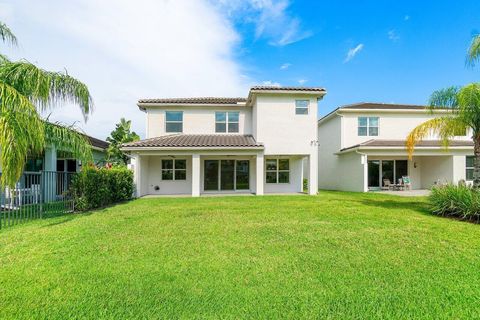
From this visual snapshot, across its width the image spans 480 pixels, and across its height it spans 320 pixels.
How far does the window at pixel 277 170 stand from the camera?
1864 centimetres

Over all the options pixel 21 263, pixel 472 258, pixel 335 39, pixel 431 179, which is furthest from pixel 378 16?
pixel 21 263

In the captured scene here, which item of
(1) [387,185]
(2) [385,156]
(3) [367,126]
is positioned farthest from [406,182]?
(3) [367,126]

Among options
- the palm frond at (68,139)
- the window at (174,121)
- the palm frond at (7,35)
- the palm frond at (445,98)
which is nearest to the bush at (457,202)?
the palm frond at (445,98)

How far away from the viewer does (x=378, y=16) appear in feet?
50.5

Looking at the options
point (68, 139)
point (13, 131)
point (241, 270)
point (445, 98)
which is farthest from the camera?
point (445, 98)

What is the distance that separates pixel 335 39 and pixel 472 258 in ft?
54.8

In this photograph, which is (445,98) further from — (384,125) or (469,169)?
(469,169)

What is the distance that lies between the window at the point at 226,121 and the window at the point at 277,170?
3.87 m

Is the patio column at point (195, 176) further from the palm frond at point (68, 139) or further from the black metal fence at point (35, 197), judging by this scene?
the black metal fence at point (35, 197)

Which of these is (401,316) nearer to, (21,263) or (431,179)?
(21,263)

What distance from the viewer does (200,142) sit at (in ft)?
53.0

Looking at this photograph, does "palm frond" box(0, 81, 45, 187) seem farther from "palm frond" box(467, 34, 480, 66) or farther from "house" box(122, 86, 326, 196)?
"palm frond" box(467, 34, 480, 66)

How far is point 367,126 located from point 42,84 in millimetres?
22374

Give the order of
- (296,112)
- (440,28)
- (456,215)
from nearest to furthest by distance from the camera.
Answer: (456,215) → (440,28) → (296,112)
